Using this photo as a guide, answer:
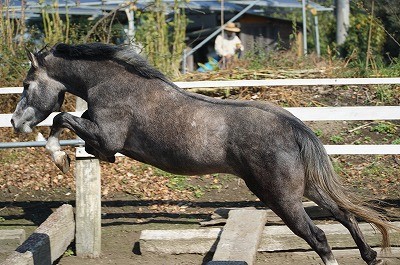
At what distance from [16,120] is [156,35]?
531 cm

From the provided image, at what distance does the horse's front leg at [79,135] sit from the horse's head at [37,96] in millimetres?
213

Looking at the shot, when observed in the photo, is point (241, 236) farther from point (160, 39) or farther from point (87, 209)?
point (160, 39)

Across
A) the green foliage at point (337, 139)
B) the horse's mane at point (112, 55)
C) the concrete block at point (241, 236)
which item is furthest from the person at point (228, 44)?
the horse's mane at point (112, 55)

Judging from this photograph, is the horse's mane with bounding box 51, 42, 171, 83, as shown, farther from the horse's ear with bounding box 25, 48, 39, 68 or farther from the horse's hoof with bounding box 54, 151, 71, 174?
the horse's hoof with bounding box 54, 151, 71, 174

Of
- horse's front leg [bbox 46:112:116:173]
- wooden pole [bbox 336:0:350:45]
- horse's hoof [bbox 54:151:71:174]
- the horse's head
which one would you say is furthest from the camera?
wooden pole [bbox 336:0:350:45]

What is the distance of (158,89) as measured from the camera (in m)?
6.42

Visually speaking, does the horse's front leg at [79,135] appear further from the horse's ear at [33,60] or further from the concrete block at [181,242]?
the concrete block at [181,242]

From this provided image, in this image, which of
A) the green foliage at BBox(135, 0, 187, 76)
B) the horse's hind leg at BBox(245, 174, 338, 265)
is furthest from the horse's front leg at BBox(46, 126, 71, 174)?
the green foliage at BBox(135, 0, 187, 76)

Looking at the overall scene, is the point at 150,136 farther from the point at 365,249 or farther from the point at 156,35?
the point at 156,35

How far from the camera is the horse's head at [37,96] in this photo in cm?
672

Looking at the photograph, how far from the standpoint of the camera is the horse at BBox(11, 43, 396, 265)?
6.11m

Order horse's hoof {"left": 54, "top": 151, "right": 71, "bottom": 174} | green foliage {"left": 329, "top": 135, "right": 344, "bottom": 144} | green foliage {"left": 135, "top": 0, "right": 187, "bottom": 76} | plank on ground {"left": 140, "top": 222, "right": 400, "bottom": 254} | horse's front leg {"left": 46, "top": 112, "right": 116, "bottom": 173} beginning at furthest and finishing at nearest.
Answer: green foliage {"left": 135, "top": 0, "right": 187, "bottom": 76} → green foliage {"left": 329, "top": 135, "right": 344, "bottom": 144} → plank on ground {"left": 140, "top": 222, "right": 400, "bottom": 254} → horse's hoof {"left": 54, "top": 151, "right": 71, "bottom": 174} → horse's front leg {"left": 46, "top": 112, "right": 116, "bottom": 173}

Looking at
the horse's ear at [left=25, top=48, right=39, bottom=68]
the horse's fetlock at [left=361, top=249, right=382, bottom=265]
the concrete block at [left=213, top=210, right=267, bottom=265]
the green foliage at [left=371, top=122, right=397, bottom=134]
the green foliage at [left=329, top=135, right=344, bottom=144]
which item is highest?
the horse's ear at [left=25, top=48, right=39, bottom=68]

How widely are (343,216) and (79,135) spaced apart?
2165 millimetres
